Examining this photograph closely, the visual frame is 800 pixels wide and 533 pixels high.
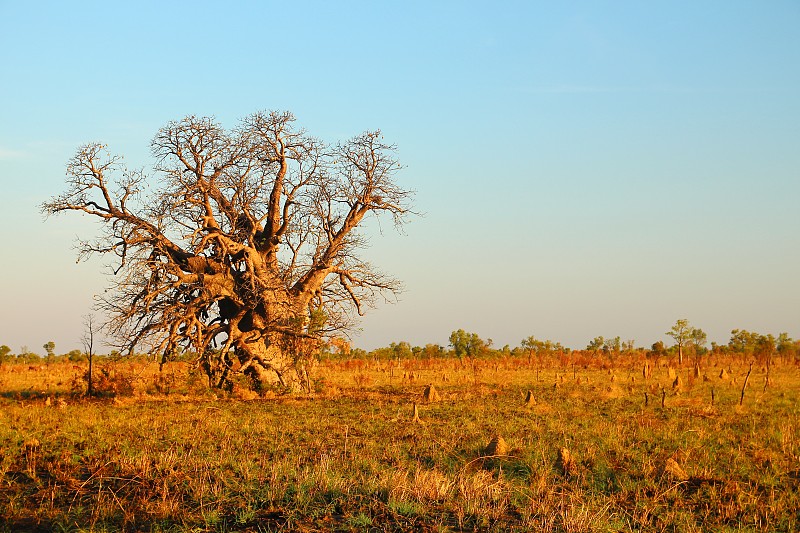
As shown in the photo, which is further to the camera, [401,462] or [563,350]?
[563,350]

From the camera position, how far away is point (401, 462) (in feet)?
36.8

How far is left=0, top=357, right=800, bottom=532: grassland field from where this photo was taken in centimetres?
796

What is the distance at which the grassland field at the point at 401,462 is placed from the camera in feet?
26.1

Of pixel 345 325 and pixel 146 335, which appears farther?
pixel 345 325

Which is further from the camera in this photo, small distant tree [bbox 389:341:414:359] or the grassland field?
small distant tree [bbox 389:341:414:359]

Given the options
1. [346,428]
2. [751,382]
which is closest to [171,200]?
[346,428]

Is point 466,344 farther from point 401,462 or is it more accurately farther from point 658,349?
point 401,462

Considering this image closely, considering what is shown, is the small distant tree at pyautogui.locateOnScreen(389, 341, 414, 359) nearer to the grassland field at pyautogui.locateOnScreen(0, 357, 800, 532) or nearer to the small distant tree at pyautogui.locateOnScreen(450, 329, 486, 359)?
the small distant tree at pyautogui.locateOnScreen(450, 329, 486, 359)

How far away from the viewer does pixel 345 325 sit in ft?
78.8

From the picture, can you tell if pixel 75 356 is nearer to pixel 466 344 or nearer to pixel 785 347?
pixel 466 344

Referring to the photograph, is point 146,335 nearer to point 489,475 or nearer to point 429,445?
point 429,445

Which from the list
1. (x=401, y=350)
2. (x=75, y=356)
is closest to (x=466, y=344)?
(x=401, y=350)

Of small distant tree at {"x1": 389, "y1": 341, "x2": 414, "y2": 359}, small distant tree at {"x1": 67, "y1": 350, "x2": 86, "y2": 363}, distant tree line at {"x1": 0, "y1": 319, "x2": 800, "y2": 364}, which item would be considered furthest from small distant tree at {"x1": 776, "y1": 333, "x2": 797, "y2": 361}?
small distant tree at {"x1": 67, "y1": 350, "x2": 86, "y2": 363}

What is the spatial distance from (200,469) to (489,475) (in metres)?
3.78
